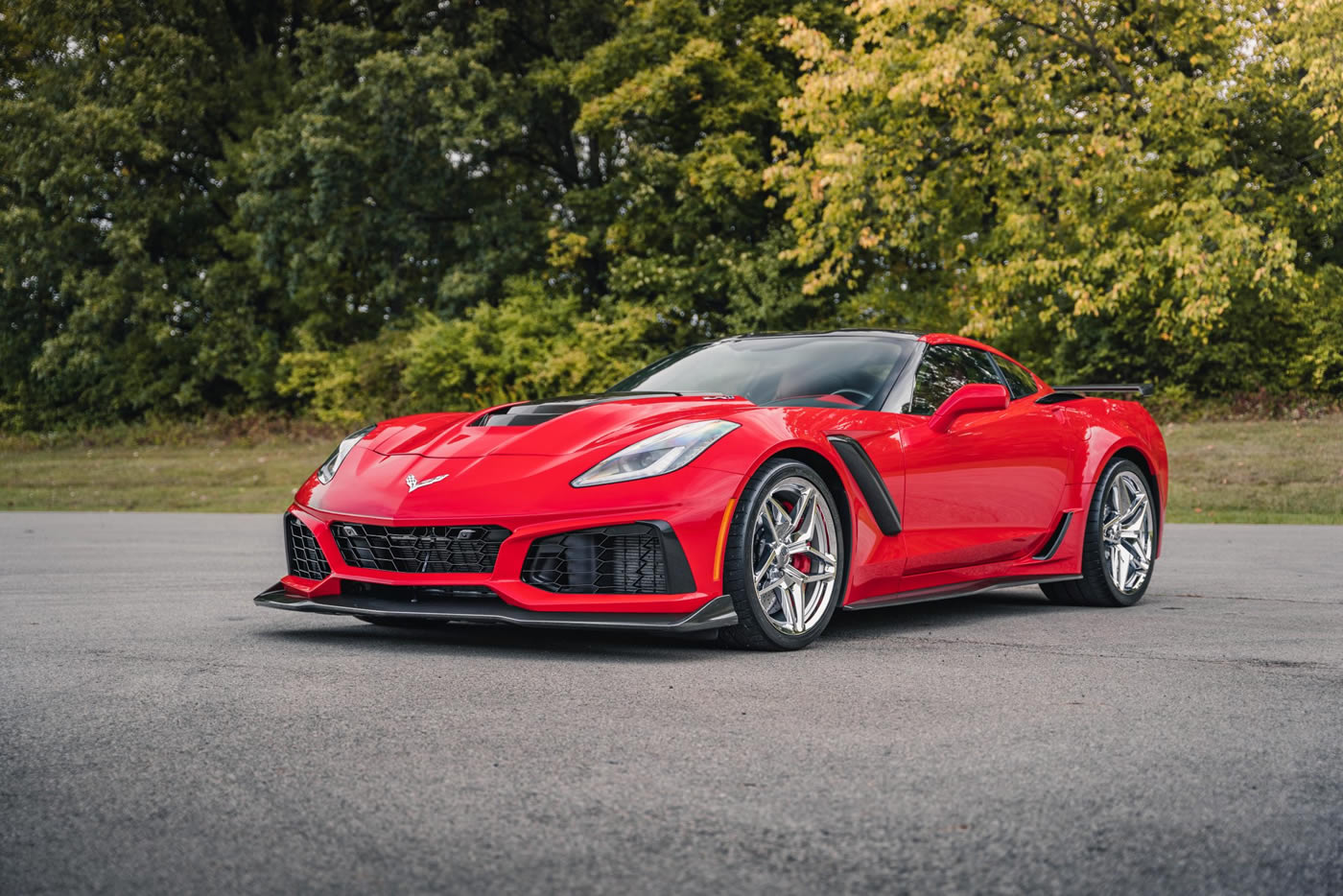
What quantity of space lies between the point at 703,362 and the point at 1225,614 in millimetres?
2689

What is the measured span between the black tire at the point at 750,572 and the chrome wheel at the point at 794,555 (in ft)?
0.08

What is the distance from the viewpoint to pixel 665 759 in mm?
3527

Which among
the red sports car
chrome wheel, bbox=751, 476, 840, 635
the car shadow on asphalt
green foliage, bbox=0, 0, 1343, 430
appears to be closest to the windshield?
Answer: the red sports car

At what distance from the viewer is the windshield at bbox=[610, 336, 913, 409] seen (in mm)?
6234

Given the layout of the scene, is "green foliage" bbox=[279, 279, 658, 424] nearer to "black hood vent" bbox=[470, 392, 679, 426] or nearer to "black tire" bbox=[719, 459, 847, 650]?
"black hood vent" bbox=[470, 392, 679, 426]

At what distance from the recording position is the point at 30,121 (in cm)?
3344

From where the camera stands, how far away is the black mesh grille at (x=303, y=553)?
566 cm

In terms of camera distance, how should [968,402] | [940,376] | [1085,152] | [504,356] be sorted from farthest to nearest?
[504,356] → [1085,152] → [940,376] → [968,402]

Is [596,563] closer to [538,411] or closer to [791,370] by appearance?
[538,411]

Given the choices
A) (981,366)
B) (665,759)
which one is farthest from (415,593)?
(981,366)

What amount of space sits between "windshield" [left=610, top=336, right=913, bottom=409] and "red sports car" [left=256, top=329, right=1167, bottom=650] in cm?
1

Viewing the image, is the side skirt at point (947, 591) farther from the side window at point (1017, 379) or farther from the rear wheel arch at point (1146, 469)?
the side window at point (1017, 379)

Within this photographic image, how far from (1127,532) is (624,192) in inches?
976

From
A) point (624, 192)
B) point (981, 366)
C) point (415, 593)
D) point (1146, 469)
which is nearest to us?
point (415, 593)
